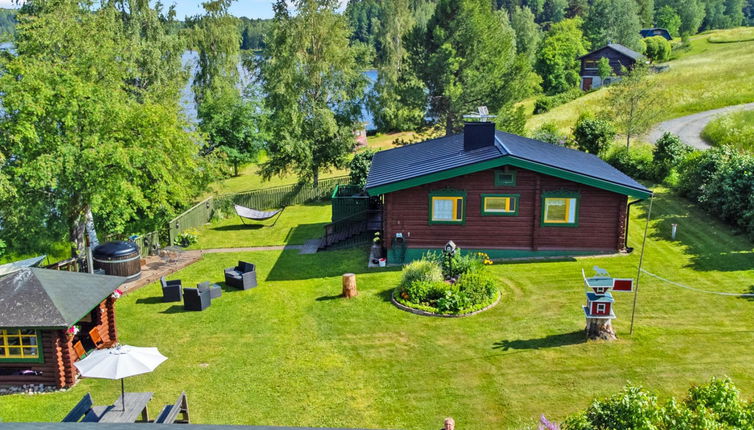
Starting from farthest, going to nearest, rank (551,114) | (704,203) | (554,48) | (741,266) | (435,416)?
(554,48) < (551,114) < (704,203) < (741,266) < (435,416)

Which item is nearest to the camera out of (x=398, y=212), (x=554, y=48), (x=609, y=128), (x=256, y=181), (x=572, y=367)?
(x=572, y=367)

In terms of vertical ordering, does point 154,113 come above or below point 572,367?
above

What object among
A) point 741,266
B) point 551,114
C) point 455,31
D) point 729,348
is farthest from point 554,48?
point 729,348

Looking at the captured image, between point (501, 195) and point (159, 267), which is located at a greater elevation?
point (501, 195)

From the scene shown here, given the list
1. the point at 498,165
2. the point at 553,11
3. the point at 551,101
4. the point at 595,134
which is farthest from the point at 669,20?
the point at 498,165

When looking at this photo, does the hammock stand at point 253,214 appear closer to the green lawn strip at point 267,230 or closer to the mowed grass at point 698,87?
the green lawn strip at point 267,230

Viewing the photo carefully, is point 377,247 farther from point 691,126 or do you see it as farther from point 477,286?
point 691,126

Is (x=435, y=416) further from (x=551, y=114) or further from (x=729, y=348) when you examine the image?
(x=551, y=114)

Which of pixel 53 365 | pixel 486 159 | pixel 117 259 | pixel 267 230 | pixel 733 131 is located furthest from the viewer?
pixel 733 131
